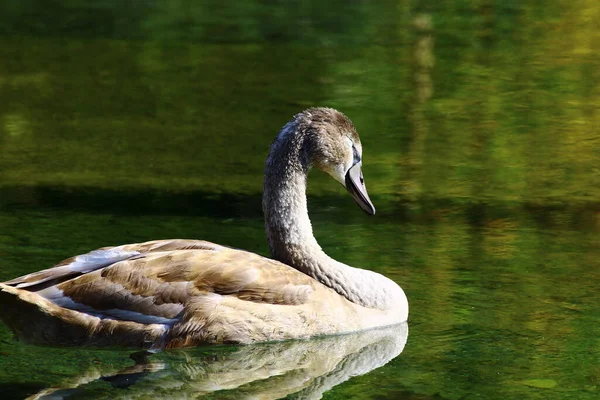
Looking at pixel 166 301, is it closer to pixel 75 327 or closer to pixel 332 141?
pixel 75 327

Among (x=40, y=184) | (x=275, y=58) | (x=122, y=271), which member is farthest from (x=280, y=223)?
(x=275, y=58)

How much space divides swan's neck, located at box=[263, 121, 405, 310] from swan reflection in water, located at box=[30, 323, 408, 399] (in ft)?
1.11

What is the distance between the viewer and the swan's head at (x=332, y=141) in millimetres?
8094

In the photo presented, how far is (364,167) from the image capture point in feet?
38.3

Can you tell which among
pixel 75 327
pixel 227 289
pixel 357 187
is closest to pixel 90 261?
pixel 75 327

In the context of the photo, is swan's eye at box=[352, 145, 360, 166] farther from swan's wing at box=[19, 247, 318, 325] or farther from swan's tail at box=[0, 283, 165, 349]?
swan's tail at box=[0, 283, 165, 349]

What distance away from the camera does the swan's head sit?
8094 mm

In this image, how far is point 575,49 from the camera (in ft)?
53.9

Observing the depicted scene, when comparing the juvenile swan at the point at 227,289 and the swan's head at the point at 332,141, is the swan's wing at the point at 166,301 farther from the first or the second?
the swan's head at the point at 332,141

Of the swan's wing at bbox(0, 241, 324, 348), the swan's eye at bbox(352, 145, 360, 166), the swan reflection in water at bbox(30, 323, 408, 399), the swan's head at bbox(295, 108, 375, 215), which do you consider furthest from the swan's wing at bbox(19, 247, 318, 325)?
the swan's eye at bbox(352, 145, 360, 166)

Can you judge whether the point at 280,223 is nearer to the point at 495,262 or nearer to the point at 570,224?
the point at 495,262

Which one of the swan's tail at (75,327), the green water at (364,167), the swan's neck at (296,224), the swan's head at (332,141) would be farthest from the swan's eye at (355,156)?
the swan's tail at (75,327)

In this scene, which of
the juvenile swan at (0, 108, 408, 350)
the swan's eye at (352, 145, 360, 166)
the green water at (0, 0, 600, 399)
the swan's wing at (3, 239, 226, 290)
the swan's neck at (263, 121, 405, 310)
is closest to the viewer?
the green water at (0, 0, 600, 399)

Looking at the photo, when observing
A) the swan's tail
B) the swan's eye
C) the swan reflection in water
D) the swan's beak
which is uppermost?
the swan's eye
